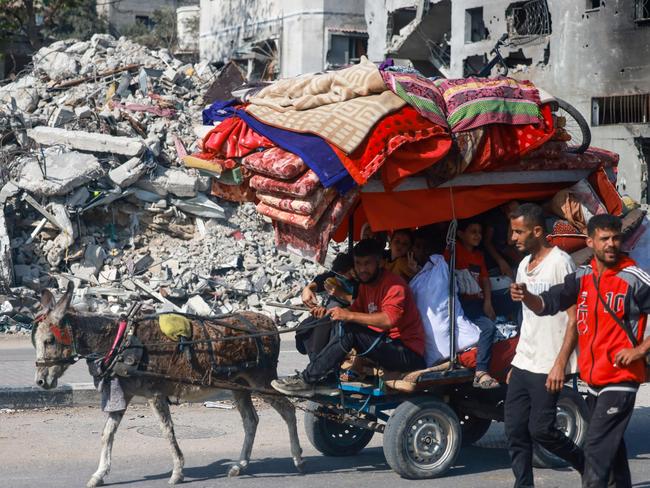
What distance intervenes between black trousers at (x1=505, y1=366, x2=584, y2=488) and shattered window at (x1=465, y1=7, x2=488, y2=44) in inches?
889

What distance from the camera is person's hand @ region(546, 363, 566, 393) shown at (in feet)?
19.8

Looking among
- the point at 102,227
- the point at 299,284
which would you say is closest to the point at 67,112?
the point at 102,227

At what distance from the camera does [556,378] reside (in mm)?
6047

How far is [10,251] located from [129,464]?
1020cm

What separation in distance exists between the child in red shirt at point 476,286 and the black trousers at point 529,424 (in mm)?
1106

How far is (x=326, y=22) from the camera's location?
110 ft

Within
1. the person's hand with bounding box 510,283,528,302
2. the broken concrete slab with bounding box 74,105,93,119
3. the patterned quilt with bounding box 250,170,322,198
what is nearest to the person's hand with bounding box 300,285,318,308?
the patterned quilt with bounding box 250,170,322,198

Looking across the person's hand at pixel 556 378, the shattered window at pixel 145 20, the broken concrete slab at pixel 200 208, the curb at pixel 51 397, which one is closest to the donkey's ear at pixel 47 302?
the curb at pixel 51 397

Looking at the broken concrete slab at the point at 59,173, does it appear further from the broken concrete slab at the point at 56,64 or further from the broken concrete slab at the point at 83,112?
the broken concrete slab at the point at 56,64

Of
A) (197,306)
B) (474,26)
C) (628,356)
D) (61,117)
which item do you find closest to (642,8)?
(474,26)

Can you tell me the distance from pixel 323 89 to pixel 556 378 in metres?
2.96

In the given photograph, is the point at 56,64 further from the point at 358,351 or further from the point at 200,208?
the point at 358,351

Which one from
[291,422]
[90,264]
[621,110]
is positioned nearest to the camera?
[291,422]

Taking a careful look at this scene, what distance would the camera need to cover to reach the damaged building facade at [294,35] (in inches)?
1315
